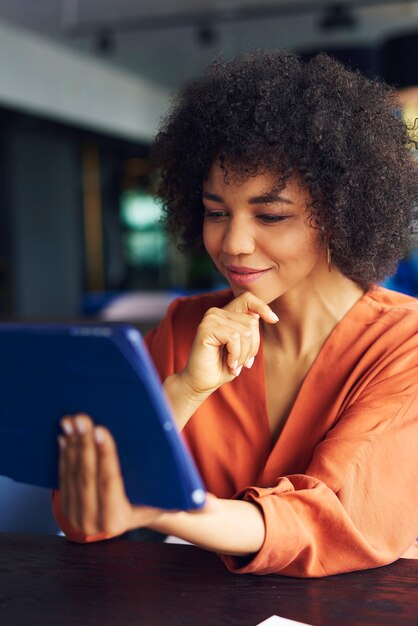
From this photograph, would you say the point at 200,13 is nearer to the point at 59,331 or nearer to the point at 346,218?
the point at 346,218

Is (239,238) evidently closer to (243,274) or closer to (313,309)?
(243,274)

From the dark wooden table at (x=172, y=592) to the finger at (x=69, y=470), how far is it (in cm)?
19

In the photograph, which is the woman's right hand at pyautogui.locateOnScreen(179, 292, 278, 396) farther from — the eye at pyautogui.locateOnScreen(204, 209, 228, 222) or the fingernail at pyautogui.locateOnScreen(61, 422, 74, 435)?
the fingernail at pyautogui.locateOnScreen(61, 422, 74, 435)

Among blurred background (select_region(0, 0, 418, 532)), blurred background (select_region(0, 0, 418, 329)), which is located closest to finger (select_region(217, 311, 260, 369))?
blurred background (select_region(0, 0, 418, 532))

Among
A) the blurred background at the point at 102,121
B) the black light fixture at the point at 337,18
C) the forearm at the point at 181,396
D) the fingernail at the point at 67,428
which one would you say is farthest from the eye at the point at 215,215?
the black light fixture at the point at 337,18

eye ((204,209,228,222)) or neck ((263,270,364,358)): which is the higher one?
eye ((204,209,228,222))

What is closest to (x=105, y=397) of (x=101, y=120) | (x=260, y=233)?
(x=260, y=233)

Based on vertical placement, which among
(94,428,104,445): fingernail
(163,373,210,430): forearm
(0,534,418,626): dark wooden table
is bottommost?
(0,534,418,626): dark wooden table

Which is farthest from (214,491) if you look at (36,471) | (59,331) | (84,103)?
(84,103)

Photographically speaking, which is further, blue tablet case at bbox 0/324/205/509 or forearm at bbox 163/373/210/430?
forearm at bbox 163/373/210/430

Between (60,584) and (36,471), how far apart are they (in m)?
0.26

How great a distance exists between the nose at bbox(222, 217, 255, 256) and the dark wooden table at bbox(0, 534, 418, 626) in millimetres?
478

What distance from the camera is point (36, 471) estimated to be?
93 cm

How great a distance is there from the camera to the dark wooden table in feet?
3.28
